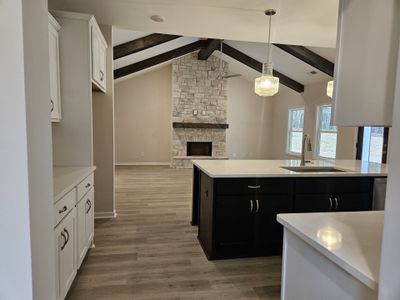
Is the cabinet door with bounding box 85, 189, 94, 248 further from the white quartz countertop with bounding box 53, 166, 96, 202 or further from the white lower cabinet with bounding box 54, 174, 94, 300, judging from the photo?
the white quartz countertop with bounding box 53, 166, 96, 202

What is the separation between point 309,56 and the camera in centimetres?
617

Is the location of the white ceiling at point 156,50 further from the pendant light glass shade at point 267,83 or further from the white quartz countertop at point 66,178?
Answer: the white quartz countertop at point 66,178

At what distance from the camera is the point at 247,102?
10055mm

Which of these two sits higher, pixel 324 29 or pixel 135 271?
pixel 324 29

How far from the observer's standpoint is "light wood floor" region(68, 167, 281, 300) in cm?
221

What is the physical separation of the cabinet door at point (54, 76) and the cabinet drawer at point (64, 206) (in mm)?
811

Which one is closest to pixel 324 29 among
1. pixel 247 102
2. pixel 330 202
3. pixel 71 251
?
pixel 330 202

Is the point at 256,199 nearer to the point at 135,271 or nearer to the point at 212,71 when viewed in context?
the point at 135,271

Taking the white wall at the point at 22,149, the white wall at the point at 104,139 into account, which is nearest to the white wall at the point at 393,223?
the white wall at the point at 22,149

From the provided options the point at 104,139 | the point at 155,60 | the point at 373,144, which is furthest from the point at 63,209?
the point at 155,60

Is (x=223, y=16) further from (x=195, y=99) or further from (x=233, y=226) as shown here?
(x=195, y=99)

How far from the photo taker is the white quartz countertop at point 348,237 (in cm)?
88

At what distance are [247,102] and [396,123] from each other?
9.60 m

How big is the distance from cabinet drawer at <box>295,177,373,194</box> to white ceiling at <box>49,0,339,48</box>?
6.14 ft
